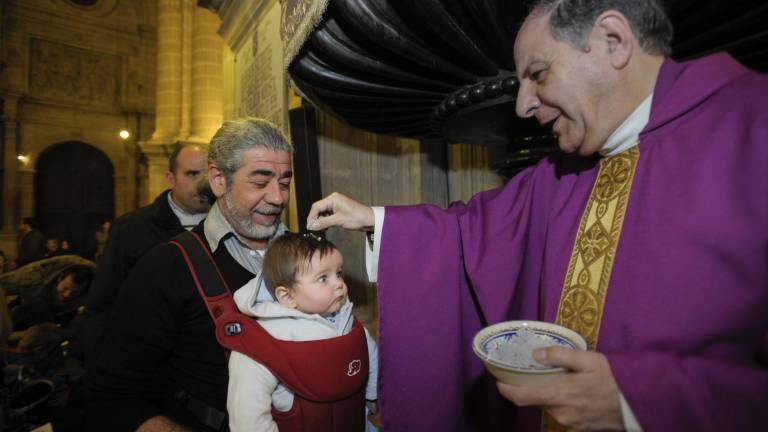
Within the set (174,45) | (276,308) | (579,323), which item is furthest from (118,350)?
(174,45)

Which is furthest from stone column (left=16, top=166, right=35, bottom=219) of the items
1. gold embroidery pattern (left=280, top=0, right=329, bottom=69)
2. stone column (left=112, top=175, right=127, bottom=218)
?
gold embroidery pattern (left=280, top=0, right=329, bottom=69)

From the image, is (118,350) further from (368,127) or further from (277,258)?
(368,127)

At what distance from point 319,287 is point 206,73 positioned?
6.75m

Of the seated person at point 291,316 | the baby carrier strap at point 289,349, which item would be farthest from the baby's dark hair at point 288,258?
the baby carrier strap at point 289,349

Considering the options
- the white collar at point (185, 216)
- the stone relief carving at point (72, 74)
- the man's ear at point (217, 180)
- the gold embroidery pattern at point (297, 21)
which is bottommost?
the white collar at point (185, 216)

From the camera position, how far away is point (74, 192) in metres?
12.7

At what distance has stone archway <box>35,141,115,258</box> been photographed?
12305 mm

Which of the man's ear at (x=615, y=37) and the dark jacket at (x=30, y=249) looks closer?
the man's ear at (x=615, y=37)

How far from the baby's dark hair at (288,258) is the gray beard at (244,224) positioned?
0.21m

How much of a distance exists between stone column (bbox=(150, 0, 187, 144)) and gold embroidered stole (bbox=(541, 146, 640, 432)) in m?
7.92

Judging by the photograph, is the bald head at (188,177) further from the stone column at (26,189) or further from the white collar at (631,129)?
the stone column at (26,189)

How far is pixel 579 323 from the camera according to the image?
107 centimetres

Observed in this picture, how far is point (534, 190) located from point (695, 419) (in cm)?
80

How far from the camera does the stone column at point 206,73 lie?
6.88 metres
